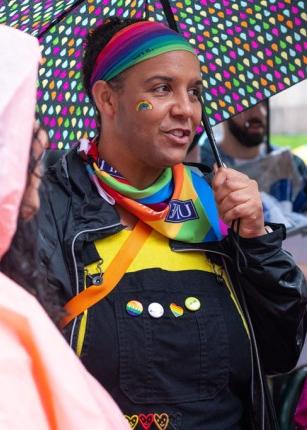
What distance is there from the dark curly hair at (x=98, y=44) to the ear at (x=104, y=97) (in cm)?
3

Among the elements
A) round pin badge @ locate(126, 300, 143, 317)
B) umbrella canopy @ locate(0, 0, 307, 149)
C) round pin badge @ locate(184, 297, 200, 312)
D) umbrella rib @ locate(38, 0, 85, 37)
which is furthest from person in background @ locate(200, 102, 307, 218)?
round pin badge @ locate(126, 300, 143, 317)

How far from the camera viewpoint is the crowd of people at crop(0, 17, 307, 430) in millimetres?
2566

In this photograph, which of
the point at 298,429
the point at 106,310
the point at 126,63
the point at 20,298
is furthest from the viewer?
the point at 298,429

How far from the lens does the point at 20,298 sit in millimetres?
1458

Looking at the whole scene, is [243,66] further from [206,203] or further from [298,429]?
[298,429]

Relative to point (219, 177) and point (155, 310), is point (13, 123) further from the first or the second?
point (219, 177)

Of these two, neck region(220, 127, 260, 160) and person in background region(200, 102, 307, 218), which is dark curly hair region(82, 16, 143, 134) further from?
neck region(220, 127, 260, 160)

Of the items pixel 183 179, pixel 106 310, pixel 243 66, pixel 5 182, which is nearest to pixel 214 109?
pixel 243 66

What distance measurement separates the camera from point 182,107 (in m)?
2.81

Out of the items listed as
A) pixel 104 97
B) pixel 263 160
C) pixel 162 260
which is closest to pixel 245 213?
pixel 162 260

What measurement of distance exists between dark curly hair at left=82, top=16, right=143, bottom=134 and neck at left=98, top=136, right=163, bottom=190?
201 mm

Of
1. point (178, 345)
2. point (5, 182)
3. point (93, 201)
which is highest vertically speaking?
point (5, 182)

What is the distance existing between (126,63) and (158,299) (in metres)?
0.76

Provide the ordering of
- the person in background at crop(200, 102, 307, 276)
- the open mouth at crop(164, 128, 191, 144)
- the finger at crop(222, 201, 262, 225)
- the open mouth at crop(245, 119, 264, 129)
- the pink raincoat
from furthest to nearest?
the open mouth at crop(245, 119, 264, 129)
the person in background at crop(200, 102, 307, 276)
the open mouth at crop(164, 128, 191, 144)
the finger at crop(222, 201, 262, 225)
the pink raincoat
